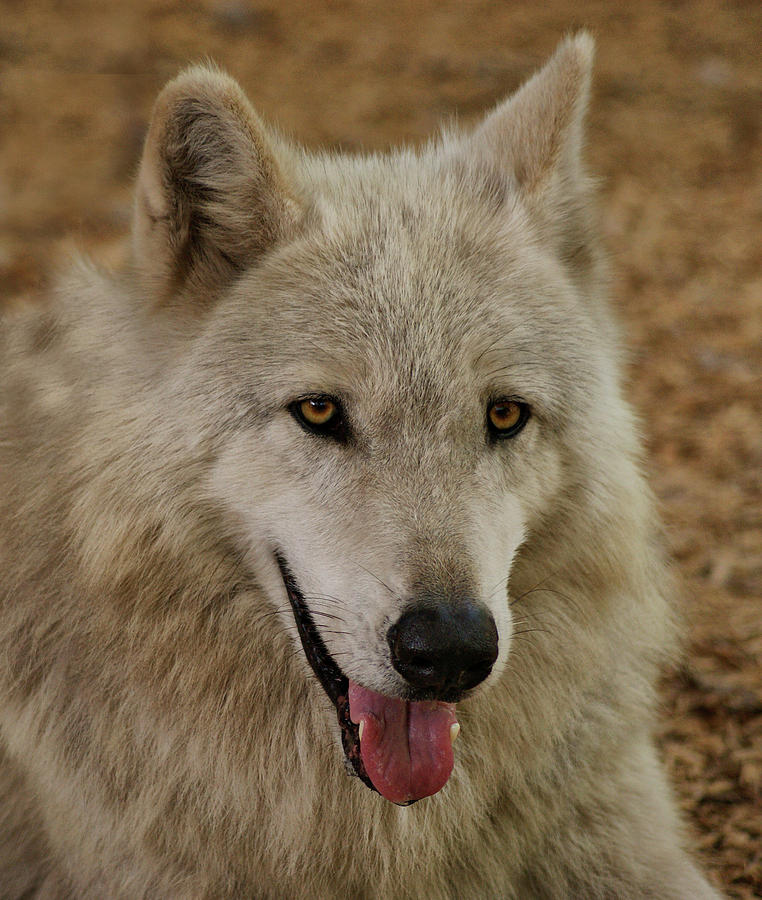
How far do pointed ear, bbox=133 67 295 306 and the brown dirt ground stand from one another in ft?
8.11

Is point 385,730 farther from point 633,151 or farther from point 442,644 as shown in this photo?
point 633,151

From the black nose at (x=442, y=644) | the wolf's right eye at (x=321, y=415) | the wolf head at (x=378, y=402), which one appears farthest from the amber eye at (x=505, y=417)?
the black nose at (x=442, y=644)

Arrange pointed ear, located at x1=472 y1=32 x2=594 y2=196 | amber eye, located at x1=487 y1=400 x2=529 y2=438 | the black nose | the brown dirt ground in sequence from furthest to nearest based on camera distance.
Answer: the brown dirt ground → pointed ear, located at x1=472 y1=32 x2=594 y2=196 → amber eye, located at x1=487 y1=400 x2=529 y2=438 → the black nose

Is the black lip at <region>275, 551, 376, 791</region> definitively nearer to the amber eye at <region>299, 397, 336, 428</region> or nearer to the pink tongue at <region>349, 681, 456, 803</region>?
the pink tongue at <region>349, 681, 456, 803</region>

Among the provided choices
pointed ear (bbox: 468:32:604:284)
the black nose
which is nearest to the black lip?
the black nose

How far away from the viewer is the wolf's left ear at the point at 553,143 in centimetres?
304

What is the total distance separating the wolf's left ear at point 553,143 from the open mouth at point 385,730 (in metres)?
1.26

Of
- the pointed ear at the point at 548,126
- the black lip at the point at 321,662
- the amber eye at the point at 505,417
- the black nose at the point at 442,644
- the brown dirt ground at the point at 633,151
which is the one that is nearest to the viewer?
the black nose at the point at 442,644

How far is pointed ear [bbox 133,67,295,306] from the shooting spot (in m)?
2.66

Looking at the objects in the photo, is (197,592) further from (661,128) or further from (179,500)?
(661,128)

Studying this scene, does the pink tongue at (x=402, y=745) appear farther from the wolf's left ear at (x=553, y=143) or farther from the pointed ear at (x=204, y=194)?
the wolf's left ear at (x=553, y=143)

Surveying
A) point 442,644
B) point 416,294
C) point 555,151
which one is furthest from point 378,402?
point 555,151

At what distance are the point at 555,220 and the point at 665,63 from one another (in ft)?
25.2

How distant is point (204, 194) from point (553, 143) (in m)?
0.97
